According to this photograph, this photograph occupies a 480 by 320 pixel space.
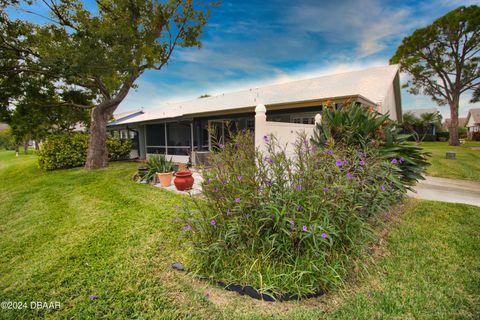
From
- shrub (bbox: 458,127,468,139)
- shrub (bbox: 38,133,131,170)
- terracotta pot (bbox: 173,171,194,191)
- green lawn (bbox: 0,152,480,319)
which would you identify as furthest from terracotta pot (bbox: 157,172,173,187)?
shrub (bbox: 458,127,468,139)

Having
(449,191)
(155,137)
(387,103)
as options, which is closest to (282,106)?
(387,103)

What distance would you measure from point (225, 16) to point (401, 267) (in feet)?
35.8

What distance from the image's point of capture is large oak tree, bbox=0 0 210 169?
7477mm

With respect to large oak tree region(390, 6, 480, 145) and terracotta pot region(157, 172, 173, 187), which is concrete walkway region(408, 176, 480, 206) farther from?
large oak tree region(390, 6, 480, 145)

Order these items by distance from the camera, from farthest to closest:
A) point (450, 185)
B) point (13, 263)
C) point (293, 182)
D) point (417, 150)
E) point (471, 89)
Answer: point (471, 89)
point (450, 185)
point (417, 150)
point (13, 263)
point (293, 182)

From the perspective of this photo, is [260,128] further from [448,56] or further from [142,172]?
[448,56]

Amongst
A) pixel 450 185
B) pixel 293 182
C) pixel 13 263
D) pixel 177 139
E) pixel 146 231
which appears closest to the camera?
pixel 293 182

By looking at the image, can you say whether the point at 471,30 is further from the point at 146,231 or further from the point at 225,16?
the point at 146,231

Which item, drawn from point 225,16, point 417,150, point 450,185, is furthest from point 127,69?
point 450,185

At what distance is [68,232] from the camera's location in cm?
378

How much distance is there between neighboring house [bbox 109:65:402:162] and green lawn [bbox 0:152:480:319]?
2.36 metres

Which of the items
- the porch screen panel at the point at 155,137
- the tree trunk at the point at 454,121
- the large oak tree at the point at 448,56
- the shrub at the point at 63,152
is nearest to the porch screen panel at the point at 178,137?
the porch screen panel at the point at 155,137

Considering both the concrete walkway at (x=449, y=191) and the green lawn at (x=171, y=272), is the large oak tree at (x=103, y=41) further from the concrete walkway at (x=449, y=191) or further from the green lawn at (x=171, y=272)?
the concrete walkway at (x=449, y=191)

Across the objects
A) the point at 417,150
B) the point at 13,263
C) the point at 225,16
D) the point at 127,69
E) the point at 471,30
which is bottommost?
the point at 13,263
